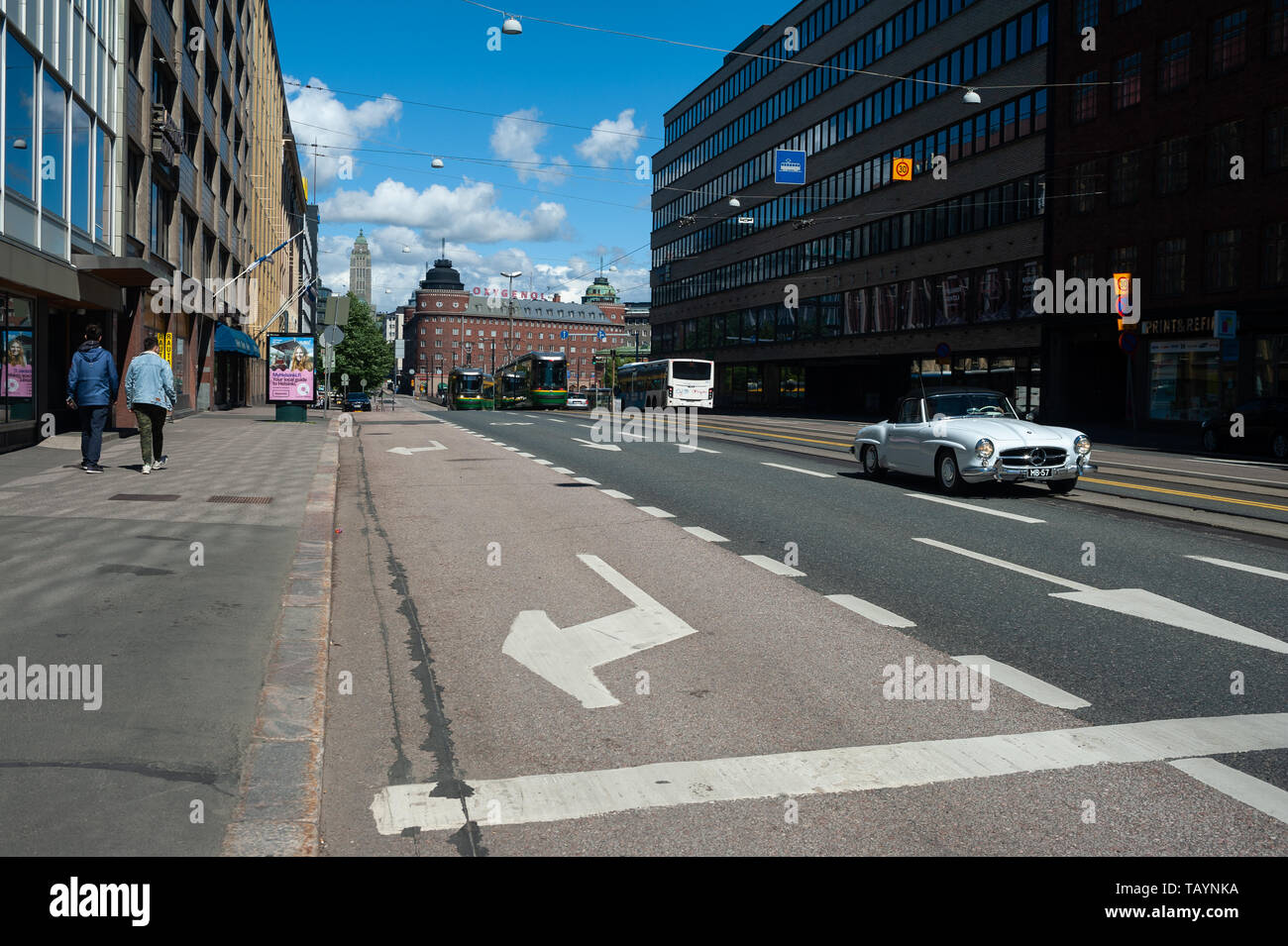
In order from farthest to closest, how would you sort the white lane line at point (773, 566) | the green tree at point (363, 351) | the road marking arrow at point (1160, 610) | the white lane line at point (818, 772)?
the green tree at point (363, 351), the white lane line at point (773, 566), the road marking arrow at point (1160, 610), the white lane line at point (818, 772)

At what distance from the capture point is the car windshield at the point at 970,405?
14984 mm

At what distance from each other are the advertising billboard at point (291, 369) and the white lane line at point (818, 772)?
31569 mm

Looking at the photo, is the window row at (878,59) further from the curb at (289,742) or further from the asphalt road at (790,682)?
the curb at (289,742)

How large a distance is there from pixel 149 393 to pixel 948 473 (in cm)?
1046

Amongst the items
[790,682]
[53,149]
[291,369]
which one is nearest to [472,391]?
[291,369]

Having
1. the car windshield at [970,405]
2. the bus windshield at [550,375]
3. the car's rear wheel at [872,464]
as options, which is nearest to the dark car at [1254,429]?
the car windshield at [970,405]

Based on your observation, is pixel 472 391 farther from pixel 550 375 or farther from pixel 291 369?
pixel 291 369

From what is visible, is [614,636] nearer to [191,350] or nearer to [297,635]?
[297,635]

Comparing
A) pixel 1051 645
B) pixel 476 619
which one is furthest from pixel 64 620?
pixel 1051 645

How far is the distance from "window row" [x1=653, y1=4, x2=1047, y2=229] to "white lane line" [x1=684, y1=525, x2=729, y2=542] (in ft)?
119

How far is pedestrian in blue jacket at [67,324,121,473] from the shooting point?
48.6 ft

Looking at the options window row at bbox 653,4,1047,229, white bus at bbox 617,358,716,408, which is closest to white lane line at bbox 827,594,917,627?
window row at bbox 653,4,1047,229

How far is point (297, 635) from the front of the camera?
6125 mm

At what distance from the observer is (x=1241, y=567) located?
879 cm
